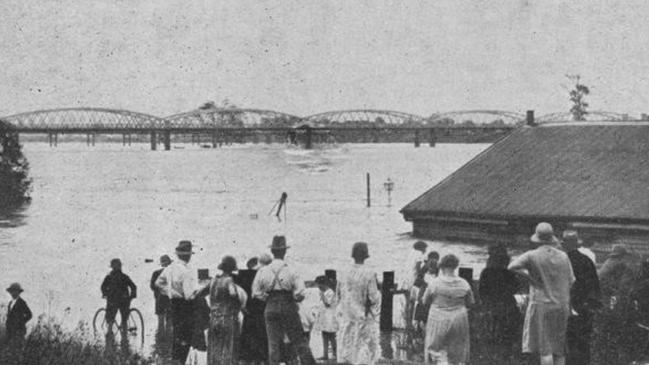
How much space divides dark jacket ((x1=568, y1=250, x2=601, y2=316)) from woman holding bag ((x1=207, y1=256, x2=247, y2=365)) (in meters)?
3.83

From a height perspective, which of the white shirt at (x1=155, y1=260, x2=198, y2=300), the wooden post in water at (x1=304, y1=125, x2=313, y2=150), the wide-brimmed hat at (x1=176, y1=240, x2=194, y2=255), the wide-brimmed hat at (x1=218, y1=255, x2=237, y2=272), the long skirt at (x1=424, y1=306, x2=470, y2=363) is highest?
the wooden post in water at (x1=304, y1=125, x2=313, y2=150)

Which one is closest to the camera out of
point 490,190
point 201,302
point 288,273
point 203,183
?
point 288,273

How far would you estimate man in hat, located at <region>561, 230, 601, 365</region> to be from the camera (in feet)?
34.3

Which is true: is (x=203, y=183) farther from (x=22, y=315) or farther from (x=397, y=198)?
(x=22, y=315)

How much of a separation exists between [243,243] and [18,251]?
42.0 feet

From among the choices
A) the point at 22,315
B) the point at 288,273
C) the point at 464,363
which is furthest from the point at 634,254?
the point at 22,315

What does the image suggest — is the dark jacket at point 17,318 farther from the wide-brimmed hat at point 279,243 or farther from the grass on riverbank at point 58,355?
the wide-brimmed hat at point 279,243

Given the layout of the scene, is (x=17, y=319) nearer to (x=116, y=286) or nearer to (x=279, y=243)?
(x=116, y=286)

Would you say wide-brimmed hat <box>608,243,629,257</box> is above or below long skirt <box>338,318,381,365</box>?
above

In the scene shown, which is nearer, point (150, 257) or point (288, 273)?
point (288, 273)

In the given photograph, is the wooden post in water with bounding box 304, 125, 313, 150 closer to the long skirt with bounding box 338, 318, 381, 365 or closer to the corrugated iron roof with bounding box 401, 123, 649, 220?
the corrugated iron roof with bounding box 401, 123, 649, 220

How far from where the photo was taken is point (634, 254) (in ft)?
44.0

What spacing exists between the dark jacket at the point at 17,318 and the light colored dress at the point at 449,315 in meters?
6.03

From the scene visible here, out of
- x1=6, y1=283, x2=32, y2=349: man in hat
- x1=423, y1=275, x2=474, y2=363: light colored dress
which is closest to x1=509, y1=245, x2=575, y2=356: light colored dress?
x1=423, y1=275, x2=474, y2=363: light colored dress
